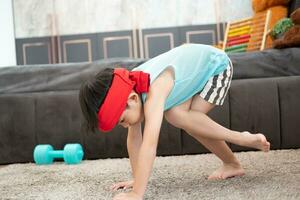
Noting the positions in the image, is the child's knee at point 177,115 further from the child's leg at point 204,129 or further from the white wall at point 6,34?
the white wall at point 6,34

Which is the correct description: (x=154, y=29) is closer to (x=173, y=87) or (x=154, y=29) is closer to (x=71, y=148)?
(x=71, y=148)

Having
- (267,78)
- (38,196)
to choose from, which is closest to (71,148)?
(38,196)

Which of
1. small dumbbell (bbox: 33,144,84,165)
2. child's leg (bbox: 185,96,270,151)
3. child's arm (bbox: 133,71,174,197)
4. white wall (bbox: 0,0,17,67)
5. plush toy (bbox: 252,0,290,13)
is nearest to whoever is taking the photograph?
child's arm (bbox: 133,71,174,197)

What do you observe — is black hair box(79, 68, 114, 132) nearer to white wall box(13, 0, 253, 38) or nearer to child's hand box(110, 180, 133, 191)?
child's hand box(110, 180, 133, 191)

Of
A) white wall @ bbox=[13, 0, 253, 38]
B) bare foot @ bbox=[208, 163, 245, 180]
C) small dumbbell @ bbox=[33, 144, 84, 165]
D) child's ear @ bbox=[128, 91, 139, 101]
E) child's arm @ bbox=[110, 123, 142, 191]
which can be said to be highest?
white wall @ bbox=[13, 0, 253, 38]

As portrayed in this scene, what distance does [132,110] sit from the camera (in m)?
Answer: 0.87

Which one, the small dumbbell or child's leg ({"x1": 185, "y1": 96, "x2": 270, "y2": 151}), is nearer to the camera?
child's leg ({"x1": 185, "y1": 96, "x2": 270, "y2": 151})

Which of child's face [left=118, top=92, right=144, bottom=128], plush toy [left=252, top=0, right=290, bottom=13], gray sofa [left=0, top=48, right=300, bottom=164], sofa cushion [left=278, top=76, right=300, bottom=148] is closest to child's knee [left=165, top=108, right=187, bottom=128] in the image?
child's face [left=118, top=92, right=144, bottom=128]

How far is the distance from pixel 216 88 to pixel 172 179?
0.91 ft

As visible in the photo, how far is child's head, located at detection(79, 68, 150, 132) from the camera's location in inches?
32.0

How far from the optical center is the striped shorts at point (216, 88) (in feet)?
3.37

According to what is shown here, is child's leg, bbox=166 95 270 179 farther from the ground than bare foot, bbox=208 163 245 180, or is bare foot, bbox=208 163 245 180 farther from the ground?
child's leg, bbox=166 95 270 179

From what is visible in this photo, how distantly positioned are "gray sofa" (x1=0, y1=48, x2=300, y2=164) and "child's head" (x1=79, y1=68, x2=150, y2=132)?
26.9 inches

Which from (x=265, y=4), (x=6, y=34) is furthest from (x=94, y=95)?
(x=6, y=34)
